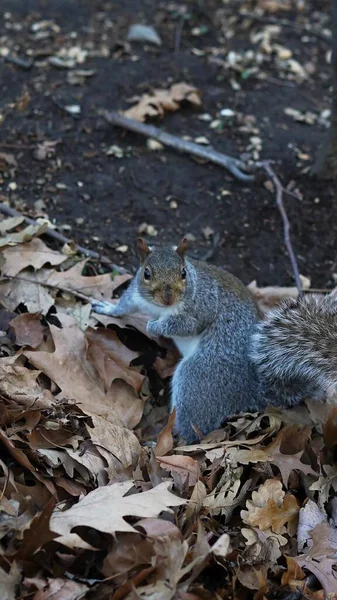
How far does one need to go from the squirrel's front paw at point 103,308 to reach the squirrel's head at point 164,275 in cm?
46

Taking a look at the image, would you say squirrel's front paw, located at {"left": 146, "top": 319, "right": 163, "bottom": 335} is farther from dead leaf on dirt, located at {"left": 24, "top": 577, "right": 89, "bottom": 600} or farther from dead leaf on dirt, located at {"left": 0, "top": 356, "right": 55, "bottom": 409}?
dead leaf on dirt, located at {"left": 24, "top": 577, "right": 89, "bottom": 600}

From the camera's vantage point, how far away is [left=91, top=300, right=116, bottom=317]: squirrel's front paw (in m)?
4.14

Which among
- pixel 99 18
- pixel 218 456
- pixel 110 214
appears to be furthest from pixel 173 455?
pixel 99 18

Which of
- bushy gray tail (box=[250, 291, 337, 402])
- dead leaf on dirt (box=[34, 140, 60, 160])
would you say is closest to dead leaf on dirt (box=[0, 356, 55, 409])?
bushy gray tail (box=[250, 291, 337, 402])

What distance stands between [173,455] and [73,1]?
17.3ft

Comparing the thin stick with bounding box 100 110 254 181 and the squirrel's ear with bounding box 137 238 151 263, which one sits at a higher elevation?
the squirrel's ear with bounding box 137 238 151 263

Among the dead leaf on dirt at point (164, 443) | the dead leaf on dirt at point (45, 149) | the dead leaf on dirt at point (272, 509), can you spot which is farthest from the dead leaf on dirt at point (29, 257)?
the dead leaf on dirt at point (272, 509)

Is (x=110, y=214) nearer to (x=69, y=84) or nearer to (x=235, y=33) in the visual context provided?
(x=69, y=84)

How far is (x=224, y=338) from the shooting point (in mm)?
3834

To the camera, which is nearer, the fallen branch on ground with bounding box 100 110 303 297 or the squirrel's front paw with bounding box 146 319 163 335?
the squirrel's front paw with bounding box 146 319 163 335

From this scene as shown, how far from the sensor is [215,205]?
201 inches

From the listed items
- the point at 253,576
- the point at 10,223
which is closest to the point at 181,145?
the point at 10,223

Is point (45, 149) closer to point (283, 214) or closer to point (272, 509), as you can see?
point (283, 214)

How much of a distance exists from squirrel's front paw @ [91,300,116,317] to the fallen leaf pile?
0.04 m
